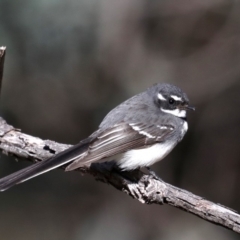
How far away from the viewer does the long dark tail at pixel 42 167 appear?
3.69 meters

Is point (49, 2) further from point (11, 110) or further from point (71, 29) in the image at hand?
point (11, 110)

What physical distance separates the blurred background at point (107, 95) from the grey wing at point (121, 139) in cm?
295

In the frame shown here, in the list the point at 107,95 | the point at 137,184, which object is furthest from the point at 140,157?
the point at 107,95

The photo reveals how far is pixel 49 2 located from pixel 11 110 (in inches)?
64.5

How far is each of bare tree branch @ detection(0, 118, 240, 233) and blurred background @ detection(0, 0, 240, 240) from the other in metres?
2.91

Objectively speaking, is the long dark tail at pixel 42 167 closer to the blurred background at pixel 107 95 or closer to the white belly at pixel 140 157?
the white belly at pixel 140 157

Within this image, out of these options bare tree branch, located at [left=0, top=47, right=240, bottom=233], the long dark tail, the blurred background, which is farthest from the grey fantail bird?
the blurred background

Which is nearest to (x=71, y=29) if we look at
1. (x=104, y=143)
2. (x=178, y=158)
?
(x=178, y=158)

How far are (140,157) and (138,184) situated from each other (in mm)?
288

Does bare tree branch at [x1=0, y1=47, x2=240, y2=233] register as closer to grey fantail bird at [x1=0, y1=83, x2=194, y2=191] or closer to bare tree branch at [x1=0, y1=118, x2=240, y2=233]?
bare tree branch at [x1=0, y1=118, x2=240, y2=233]

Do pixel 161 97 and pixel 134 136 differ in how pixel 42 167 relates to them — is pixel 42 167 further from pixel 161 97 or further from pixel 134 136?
pixel 161 97

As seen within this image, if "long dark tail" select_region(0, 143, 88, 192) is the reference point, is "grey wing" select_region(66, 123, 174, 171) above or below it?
above

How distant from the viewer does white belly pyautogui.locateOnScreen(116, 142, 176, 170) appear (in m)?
4.32

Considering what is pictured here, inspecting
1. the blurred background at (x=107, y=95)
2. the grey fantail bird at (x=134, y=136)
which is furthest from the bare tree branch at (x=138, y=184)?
the blurred background at (x=107, y=95)
